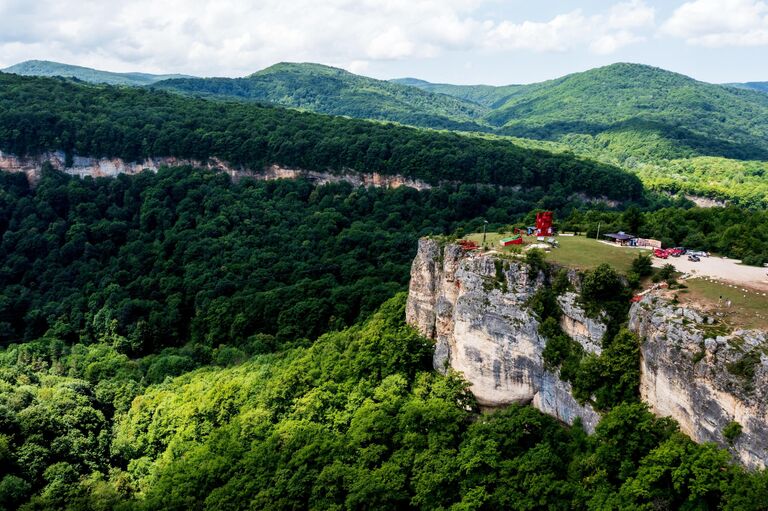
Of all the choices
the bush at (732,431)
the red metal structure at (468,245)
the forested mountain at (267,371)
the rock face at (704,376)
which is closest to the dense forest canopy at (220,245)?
the forested mountain at (267,371)

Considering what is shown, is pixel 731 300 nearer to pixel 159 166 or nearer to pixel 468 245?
pixel 468 245

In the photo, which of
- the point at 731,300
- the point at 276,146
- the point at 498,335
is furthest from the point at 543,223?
the point at 276,146

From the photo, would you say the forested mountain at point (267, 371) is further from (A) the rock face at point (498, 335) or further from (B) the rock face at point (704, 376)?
(A) the rock face at point (498, 335)

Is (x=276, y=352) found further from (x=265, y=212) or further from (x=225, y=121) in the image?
(x=225, y=121)

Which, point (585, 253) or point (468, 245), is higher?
point (585, 253)

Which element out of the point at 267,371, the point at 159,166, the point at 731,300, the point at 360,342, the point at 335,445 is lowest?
the point at 267,371

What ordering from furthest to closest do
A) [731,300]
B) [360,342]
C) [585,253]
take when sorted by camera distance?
[360,342], [585,253], [731,300]

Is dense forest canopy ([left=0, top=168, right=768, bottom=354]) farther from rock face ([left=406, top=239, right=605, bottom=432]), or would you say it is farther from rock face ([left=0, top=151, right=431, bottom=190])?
rock face ([left=406, top=239, right=605, bottom=432])
